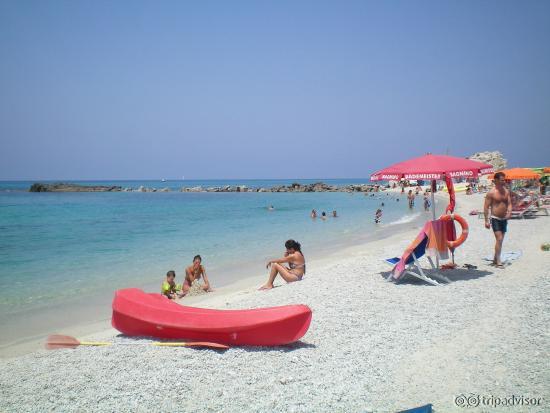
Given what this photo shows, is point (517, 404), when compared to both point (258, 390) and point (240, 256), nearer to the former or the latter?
point (258, 390)

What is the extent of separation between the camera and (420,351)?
4.50 meters

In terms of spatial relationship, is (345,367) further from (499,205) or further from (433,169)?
(499,205)

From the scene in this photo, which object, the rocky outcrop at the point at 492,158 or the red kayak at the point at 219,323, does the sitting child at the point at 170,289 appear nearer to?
the red kayak at the point at 219,323

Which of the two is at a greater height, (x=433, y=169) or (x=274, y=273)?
(x=433, y=169)

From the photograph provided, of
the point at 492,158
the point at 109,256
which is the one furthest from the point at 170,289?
the point at 492,158

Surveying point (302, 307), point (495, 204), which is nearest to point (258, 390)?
point (302, 307)

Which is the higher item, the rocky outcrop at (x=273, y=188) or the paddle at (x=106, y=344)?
the rocky outcrop at (x=273, y=188)

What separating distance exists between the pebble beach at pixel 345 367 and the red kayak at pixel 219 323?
0.16 metres

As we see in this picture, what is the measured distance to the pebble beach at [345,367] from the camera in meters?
3.58

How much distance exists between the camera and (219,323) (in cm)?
484

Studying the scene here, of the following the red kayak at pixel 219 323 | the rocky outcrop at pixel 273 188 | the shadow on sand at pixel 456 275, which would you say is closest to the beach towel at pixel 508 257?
the shadow on sand at pixel 456 275

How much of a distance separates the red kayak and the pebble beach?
159 mm

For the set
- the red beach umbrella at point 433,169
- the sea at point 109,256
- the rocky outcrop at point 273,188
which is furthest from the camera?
the rocky outcrop at point 273,188

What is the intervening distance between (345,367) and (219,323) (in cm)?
152
